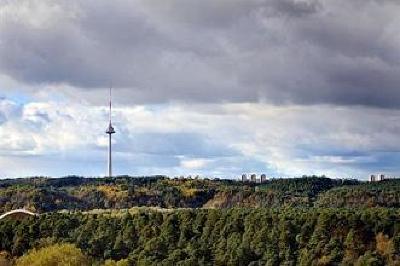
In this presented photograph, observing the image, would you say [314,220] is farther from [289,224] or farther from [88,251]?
[88,251]

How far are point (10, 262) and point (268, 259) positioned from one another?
5298 centimetres

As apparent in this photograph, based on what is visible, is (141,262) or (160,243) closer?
(141,262)

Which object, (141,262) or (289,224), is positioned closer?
(141,262)

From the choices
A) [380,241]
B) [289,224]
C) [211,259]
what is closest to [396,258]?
[380,241]

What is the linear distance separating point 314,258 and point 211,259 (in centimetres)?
2144

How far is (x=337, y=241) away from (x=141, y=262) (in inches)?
1677

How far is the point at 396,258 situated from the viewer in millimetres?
185125

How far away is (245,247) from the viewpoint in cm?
18638

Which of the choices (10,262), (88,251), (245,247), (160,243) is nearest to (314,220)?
(245,247)

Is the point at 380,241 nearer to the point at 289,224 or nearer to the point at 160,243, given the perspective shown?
the point at 289,224

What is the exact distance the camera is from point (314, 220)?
19912cm

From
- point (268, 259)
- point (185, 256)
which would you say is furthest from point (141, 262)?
point (268, 259)

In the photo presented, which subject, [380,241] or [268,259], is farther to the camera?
[380,241]

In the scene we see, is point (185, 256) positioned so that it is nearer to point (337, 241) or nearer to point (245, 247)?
point (245, 247)
